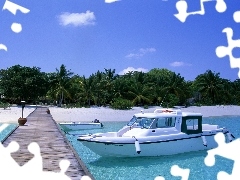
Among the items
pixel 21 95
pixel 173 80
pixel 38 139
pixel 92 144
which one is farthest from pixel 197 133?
pixel 21 95

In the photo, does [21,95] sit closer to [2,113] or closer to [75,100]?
[75,100]

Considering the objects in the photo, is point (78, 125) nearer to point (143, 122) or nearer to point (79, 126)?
point (79, 126)

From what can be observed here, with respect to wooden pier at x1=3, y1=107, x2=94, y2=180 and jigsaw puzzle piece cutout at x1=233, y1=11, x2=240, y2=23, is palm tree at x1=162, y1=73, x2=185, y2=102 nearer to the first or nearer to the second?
wooden pier at x1=3, y1=107, x2=94, y2=180

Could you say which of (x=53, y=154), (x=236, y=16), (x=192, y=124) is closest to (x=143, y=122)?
(x=192, y=124)

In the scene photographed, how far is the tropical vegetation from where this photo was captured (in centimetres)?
6488

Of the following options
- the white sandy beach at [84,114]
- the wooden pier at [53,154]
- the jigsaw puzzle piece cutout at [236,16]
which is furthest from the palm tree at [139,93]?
the jigsaw puzzle piece cutout at [236,16]

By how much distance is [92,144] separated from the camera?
16.6 m

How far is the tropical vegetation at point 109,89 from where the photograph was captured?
64.9 meters

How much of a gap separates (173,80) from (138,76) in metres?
7.40

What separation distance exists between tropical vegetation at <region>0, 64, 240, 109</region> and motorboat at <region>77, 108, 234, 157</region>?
1655 inches

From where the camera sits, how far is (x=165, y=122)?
19031mm

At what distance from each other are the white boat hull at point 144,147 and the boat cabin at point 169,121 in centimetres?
72

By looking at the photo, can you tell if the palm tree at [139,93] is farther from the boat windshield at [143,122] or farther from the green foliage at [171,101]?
the boat windshield at [143,122]

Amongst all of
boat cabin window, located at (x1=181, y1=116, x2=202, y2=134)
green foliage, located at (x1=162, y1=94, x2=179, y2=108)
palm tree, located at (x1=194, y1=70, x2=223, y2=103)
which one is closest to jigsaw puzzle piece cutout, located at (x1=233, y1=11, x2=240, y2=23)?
boat cabin window, located at (x1=181, y1=116, x2=202, y2=134)
